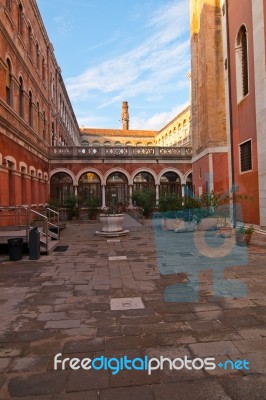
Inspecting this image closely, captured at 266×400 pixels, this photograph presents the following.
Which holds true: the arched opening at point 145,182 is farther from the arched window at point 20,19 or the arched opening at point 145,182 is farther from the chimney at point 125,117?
the chimney at point 125,117

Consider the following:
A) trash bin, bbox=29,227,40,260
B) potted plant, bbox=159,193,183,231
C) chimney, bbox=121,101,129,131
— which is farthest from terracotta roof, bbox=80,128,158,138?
trash bin, bbox=29,227,40,260

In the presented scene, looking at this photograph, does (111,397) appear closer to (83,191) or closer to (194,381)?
(194,381)

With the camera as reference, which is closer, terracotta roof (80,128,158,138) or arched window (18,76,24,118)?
arched window (18,76,24,118)

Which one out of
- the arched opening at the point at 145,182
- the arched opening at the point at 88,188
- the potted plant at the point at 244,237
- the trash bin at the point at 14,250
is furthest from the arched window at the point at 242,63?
the arched opening at the point at 88,188

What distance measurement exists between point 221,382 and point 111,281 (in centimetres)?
369

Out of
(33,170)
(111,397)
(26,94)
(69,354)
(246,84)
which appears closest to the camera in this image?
(111,397)

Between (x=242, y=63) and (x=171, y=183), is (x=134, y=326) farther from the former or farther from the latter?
(x=171, y=183)

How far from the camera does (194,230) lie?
569 inches

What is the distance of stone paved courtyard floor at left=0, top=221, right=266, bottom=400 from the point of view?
8.81 feet

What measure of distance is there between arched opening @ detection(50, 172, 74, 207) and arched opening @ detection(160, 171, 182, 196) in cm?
808

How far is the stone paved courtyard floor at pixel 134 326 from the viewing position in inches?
106

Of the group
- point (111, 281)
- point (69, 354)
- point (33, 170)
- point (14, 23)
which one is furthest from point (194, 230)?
point (14, 23)

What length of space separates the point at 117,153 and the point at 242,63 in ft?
43.7

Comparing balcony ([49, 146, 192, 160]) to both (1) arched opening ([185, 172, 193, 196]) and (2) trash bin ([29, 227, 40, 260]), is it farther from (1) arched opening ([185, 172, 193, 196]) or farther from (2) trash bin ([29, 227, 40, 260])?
(2) trash bin ([29, 227, 40, 260])
